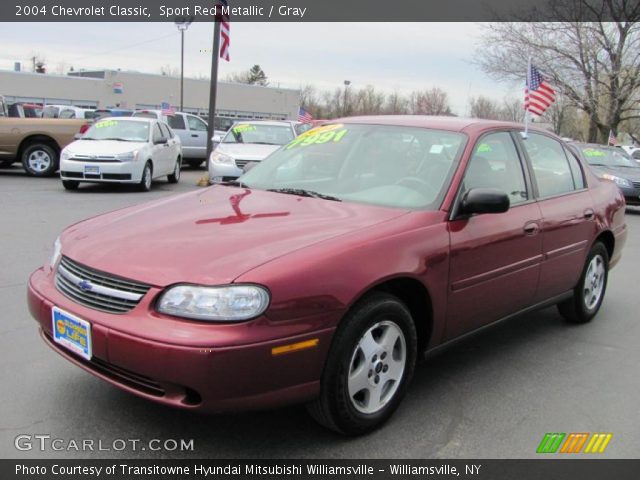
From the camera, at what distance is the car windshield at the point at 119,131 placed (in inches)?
494

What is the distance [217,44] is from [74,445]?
40.7 feet

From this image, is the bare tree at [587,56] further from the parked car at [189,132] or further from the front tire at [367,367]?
the front tire at [367,367]

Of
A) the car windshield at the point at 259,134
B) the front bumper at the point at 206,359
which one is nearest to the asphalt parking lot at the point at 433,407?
the front bumper at the point at 206,359

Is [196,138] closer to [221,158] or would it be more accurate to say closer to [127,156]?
[221,158]

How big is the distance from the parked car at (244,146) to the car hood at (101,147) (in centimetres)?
160

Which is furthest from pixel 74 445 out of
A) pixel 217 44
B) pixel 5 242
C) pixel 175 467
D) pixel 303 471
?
pixel 217 44

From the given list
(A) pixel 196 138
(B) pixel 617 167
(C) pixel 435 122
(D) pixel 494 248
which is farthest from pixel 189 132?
(D) pixel 494 248

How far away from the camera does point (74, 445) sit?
2850 millimetres

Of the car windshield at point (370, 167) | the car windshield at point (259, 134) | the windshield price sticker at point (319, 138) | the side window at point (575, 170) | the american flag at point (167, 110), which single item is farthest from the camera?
the american flag at point (167, 110)

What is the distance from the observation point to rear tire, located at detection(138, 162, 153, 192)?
12430 millimetres

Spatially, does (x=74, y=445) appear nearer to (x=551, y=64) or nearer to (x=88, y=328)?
(x=88, y=328)

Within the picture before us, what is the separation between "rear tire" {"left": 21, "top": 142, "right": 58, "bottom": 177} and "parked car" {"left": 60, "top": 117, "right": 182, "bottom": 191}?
2361 millimetres

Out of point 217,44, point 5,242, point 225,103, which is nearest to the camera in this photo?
point 5,242

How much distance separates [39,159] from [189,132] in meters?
5.04
